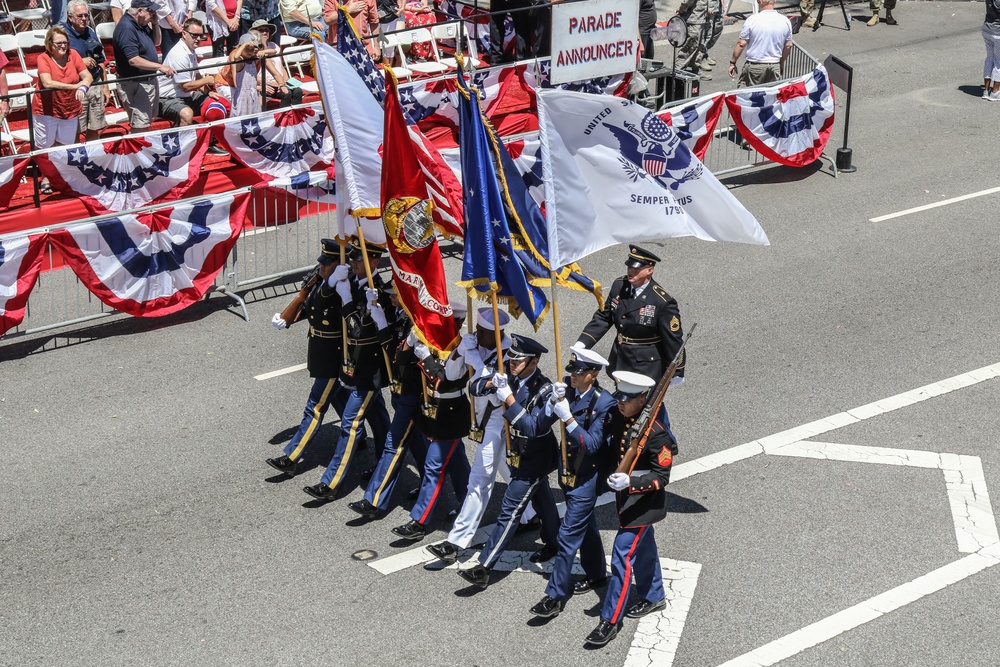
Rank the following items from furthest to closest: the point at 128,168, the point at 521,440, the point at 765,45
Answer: the point at 765,45 < the point at 128,168 < the point at 521,440

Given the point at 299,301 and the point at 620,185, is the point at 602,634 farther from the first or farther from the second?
the point at 299,301

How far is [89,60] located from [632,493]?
1042 cm

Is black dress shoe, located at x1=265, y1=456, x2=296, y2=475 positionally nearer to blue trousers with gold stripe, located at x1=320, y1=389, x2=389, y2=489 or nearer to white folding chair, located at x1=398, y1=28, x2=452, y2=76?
blue trousers with gold stripe, located at x1=320, y1=389, x2=389, y2=489

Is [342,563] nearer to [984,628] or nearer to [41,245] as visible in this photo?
[984,628]

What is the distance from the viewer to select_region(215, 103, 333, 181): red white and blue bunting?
14.1 meters

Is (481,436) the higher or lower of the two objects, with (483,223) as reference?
lower

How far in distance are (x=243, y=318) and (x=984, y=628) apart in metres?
7.53

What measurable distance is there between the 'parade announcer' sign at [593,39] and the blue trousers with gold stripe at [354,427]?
7.12 metres

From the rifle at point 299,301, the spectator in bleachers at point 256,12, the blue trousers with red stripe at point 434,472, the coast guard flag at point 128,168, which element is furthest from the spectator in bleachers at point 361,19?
the blue trousers with red stripe at point 434,472

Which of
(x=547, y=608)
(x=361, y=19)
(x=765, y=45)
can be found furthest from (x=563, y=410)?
(x=361, y=19)

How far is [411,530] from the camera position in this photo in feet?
28.7

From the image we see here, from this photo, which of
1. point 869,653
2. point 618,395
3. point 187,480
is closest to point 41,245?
point 187,480

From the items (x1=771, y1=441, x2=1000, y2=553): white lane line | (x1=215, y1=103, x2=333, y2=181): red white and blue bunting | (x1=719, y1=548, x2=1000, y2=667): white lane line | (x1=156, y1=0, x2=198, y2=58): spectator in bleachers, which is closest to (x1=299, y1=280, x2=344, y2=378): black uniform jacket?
(x1=771, y1=441, x2=1000, y2=553): white lane line

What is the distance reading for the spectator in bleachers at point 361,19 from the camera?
16984 millimetres
